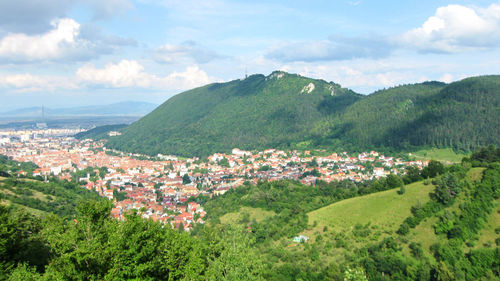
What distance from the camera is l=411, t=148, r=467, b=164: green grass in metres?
85.6

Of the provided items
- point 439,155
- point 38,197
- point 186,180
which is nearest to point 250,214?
point 38,197

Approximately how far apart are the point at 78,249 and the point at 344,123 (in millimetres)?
134707

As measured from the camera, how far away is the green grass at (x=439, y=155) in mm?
85575

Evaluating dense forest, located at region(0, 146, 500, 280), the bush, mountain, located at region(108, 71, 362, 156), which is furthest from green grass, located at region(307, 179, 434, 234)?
mountain, located at region(108, 71, 362, 156)

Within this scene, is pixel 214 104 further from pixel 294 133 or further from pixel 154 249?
pixel 154 249

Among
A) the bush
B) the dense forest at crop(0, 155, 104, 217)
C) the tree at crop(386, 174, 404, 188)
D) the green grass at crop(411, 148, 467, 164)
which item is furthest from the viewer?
the green grass at crop(411, 148, 467, 164)

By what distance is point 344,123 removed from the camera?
5423 inches

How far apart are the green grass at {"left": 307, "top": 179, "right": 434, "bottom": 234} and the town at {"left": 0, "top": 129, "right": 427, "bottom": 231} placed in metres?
19.8

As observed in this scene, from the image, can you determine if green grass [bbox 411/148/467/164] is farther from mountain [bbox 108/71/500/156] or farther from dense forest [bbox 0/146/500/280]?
dense forest [bbox 0/146/500/280]

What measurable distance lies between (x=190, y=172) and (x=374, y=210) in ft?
220

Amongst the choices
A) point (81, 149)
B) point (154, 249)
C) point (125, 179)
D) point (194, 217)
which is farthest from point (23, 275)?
point (81, 149)

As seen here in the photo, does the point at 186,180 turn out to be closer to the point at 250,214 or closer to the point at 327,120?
the point at 250,214

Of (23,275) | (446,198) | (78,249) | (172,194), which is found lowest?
(172,194)

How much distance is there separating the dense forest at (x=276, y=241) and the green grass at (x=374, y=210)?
34.5 inches
